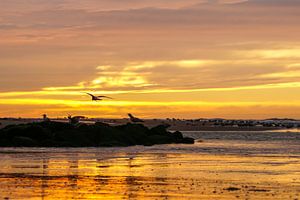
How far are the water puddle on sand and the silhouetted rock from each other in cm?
1606

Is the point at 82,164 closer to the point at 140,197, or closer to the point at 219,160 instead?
the point at 219,160

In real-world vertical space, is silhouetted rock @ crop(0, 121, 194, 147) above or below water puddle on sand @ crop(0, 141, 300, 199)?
above

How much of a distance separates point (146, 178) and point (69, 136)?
32561mm

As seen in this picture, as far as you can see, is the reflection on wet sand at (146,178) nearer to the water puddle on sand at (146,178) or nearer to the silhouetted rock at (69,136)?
the water puddle on sand at (146,178)

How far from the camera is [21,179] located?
29.3 meters

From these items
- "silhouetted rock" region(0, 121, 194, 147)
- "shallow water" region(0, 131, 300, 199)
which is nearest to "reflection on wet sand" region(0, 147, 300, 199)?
"shallow water" region(0, 131, 300, 199)

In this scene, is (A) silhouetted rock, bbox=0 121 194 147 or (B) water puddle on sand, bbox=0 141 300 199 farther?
(A) silhouetted rock, bbox=0 121 194 147

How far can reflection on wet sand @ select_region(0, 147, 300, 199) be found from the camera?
25.0m

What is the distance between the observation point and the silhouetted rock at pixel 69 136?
2338 inches

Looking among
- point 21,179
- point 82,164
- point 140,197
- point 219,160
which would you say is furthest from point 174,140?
point 140,197

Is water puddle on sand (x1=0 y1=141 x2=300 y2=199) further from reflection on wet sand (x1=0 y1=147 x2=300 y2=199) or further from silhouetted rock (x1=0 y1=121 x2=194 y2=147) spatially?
silhouetted rock (x1=0 y1=121 x2=194 y2=147)

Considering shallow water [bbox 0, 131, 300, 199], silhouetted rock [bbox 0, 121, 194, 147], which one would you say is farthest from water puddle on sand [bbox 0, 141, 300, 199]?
silhouetted rock [bbox 0, 121, 194, 147]

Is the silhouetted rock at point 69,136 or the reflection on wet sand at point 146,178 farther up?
the silhouetted rock at point 69,136


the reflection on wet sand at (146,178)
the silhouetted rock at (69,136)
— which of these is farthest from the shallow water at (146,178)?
the silhouetted rock at (69,136)
